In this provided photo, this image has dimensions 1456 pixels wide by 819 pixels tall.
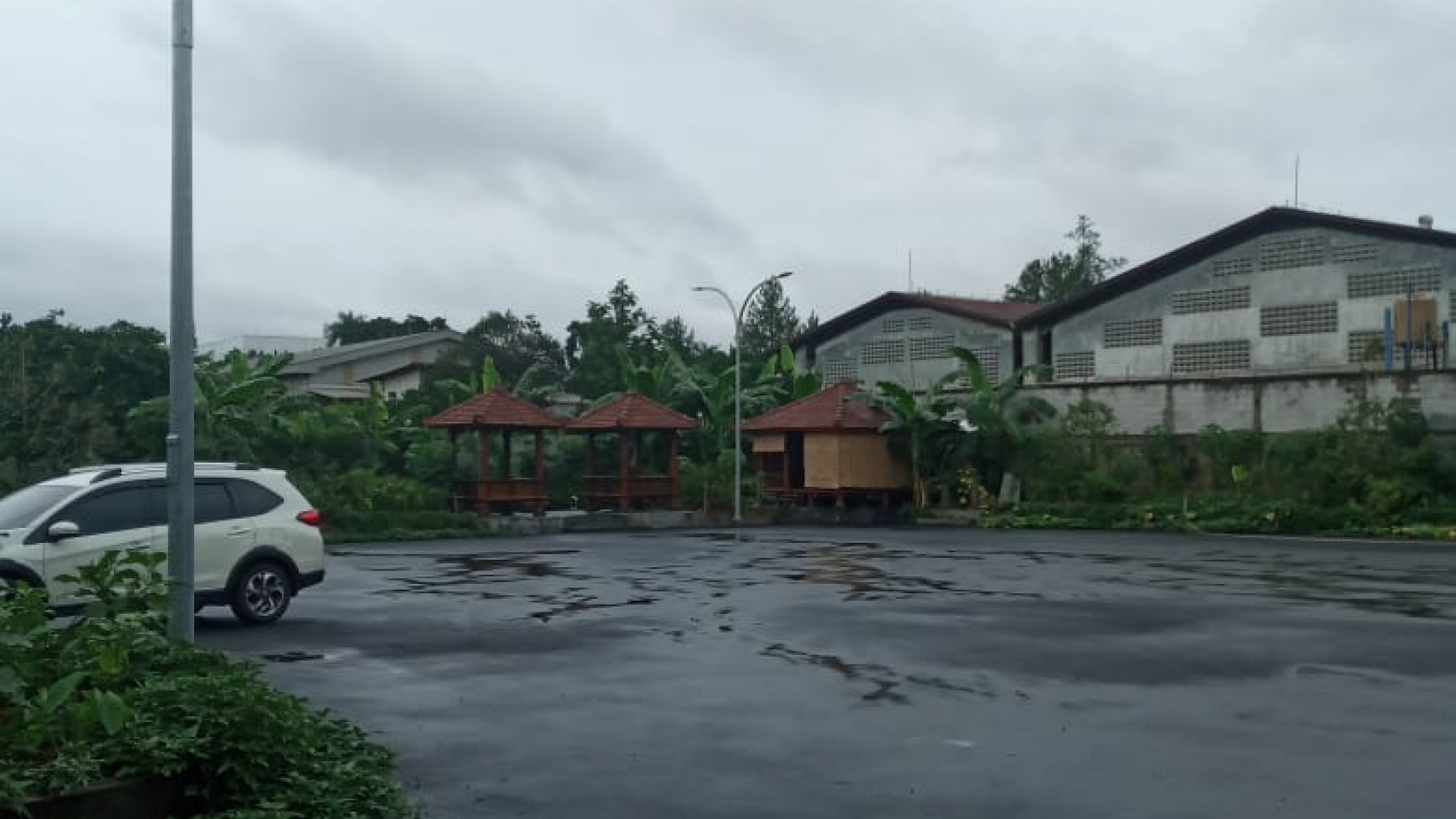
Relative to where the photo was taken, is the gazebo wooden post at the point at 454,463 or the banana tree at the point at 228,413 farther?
the gazebo wooden post at the point at 454,463

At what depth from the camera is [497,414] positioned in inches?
1422

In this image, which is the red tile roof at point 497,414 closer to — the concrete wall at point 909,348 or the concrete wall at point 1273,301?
the concrete wall at point 909,348

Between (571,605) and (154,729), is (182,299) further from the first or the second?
(571,605)

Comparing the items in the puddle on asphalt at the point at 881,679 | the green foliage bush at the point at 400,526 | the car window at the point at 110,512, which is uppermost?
the car window at the point at 110,512

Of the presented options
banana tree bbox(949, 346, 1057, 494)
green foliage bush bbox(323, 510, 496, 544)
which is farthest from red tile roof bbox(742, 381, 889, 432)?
green foliage bush bbox(323, 510, 496, 544)

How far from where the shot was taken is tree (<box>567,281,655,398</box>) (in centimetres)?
5491

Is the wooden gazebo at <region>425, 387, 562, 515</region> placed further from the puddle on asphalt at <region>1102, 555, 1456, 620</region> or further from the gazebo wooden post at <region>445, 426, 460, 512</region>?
the puddle on asphalt at <region>1102, 555, 1456, 620</region>

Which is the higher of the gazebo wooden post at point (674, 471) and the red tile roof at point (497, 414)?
the red tile roof at point (497, 414)

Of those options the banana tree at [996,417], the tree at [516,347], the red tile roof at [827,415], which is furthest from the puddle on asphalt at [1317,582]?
the tree at [516,347]

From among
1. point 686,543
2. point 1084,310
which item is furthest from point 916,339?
point 686,543

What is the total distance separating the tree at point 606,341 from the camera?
5491 centimetres

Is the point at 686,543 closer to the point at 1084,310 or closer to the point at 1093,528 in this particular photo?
the point at 1093,528

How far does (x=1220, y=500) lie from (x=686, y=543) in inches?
555

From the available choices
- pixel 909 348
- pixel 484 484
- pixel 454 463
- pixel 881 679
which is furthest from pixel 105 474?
pixel 909 348
